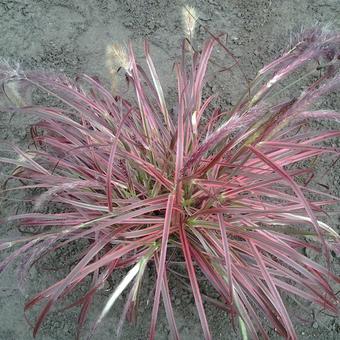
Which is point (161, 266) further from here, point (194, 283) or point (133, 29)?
point (133, 29)

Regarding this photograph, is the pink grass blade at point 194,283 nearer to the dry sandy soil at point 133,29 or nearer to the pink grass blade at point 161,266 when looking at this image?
the pink grass blade at point 161,266

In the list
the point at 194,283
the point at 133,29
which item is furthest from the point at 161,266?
the point at 133,29

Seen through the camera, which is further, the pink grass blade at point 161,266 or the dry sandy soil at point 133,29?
the dry sandy soil at point 133,29

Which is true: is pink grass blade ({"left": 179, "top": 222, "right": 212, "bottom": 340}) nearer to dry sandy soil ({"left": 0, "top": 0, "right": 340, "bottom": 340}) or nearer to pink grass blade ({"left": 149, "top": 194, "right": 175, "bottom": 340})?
pink grass blade ({"left": 149, "top": 194, "right": 175, "bottom": 340})

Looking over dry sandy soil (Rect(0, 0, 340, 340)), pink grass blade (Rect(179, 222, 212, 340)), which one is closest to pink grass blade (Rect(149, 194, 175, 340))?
pink grass blade (Rect(179, 222, 212, 340))

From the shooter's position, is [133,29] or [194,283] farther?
[133,29]

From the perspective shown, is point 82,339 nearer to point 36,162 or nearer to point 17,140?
point 36,162

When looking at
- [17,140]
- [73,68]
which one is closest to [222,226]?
[17,140]

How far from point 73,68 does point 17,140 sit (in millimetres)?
521

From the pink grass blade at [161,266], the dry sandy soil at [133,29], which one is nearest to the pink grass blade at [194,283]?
the pink grass blade at [161,266]

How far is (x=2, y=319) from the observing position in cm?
Result: 188

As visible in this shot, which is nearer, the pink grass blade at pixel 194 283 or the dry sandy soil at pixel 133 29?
the pink grass blade at pixel 194 283

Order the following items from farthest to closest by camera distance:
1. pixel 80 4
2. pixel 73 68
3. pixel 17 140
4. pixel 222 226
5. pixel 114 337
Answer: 1. pixel 80 4
2. pixel 73 68
3. pixel 17 140
4. pixel 114 337
5. pixel 222 226

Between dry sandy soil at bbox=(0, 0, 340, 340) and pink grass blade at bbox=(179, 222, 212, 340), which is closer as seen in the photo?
pink grass blade at bbox=(179, 222, 212, 340)
